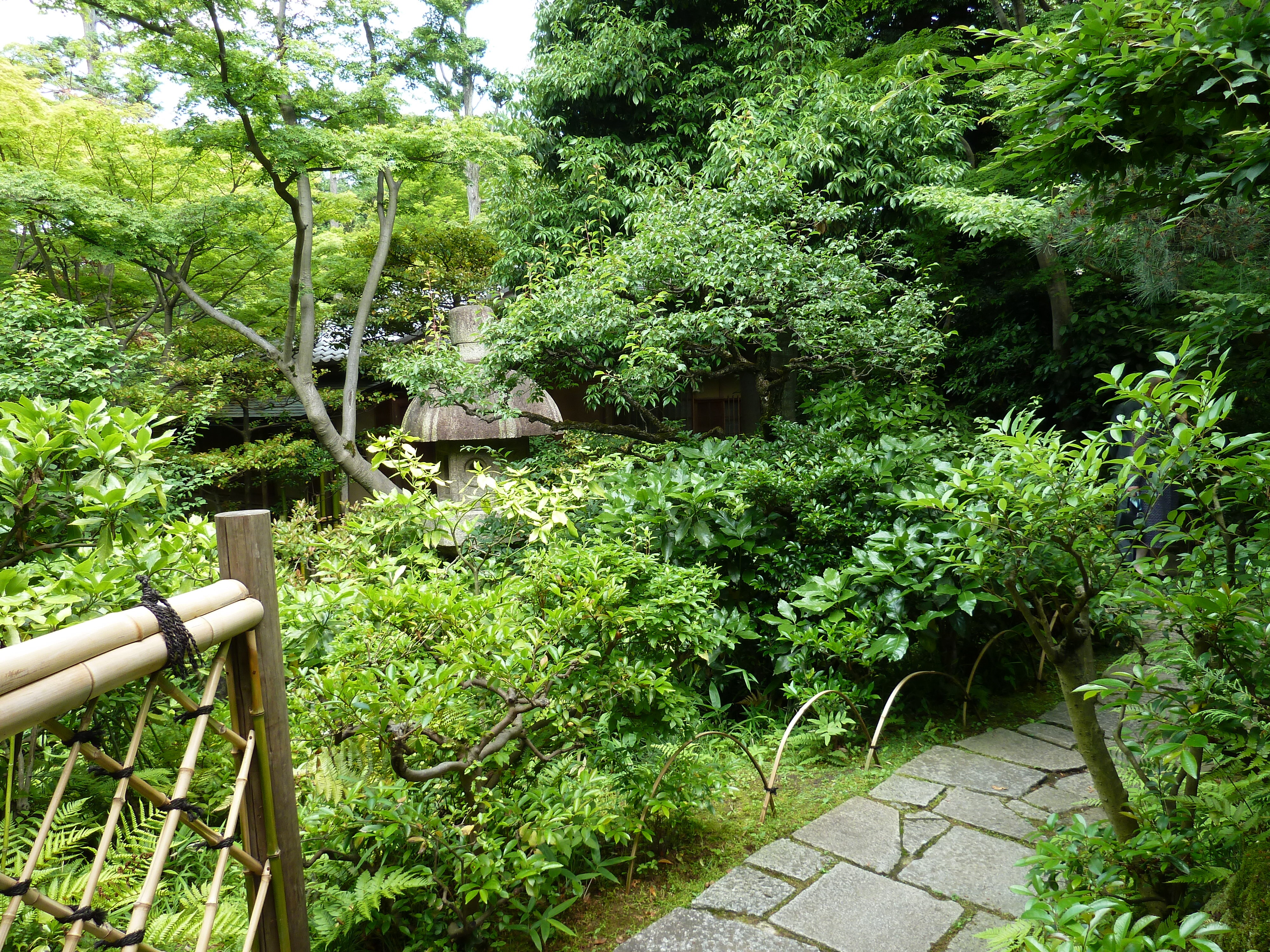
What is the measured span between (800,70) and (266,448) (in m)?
8.57

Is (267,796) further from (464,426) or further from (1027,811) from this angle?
(464,426)

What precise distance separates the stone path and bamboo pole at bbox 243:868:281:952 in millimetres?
1262

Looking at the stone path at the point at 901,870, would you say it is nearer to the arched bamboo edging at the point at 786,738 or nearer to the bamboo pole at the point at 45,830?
the arched bamboo edging at the point at 786,738

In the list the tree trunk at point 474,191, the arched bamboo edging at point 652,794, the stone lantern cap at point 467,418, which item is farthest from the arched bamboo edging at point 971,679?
the tree trunk at point 474,191

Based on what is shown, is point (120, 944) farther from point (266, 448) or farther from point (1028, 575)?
point (266, 448)

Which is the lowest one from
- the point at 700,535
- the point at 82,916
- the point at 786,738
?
the point at 786,738

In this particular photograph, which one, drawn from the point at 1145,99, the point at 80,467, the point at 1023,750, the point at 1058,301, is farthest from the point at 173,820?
the point at 1058,301

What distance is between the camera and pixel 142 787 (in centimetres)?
126

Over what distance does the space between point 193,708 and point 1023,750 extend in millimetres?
3858

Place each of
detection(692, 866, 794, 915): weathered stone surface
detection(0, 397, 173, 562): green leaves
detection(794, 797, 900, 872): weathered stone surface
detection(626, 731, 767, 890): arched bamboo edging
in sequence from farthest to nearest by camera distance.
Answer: detection(794, 797, 900, 872): weathered stone surface, detection(626, 731, 767, 890): arched bamboo edging, detection(692, 866, 794, 915): weathered stone surface, detection(0, 397, 173, 562): green leaves

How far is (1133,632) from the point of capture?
8.82 feet

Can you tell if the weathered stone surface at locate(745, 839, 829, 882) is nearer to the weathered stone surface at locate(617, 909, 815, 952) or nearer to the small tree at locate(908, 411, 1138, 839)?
the weathered stone surface at locate(617, 909, 815, 952)

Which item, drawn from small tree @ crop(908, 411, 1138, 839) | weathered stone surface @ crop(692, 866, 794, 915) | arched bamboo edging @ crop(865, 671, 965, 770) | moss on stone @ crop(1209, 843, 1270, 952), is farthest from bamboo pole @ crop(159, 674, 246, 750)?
arched bamboo edging @ crop(865, 671, 965, 770)

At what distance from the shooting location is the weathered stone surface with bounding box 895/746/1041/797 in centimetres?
351
